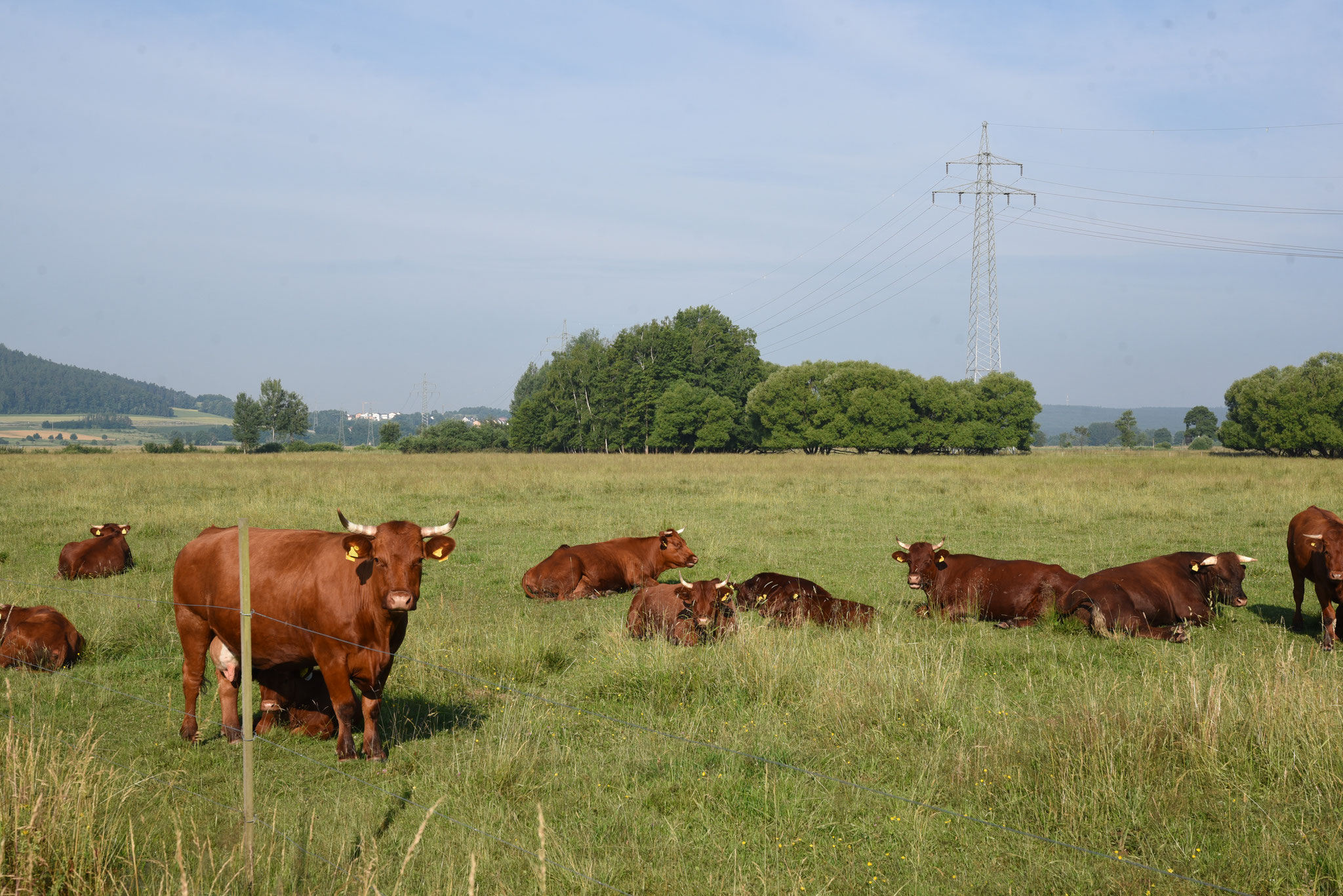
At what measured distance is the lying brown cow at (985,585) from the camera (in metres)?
A: 9.72

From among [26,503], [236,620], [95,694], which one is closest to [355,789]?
[236,620]

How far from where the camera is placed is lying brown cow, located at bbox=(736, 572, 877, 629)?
9.44 metres

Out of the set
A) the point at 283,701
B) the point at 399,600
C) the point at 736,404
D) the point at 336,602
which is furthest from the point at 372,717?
the point at 736,404

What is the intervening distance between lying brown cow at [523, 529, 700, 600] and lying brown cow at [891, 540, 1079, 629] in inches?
135

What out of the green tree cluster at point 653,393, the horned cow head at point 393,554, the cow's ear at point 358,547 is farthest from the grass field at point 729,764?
the green tree cluster at point 653,393

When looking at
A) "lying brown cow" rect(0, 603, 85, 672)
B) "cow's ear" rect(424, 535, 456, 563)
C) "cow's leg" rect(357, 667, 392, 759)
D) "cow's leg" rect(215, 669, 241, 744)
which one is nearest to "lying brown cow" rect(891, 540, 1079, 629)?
"cow's ear" rect(424, 535, 456, 563)

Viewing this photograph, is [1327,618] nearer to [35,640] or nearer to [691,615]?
[691,615]

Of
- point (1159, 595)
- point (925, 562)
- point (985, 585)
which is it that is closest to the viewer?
point (1159, 595)

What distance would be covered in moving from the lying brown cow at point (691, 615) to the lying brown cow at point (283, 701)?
126 inches

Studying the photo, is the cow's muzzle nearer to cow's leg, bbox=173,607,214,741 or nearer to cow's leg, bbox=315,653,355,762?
cow's leg, bbox=315,653,355,762

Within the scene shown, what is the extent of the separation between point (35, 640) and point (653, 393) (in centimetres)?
7912

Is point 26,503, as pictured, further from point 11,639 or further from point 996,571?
point 996,571

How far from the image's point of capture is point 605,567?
40.2ft

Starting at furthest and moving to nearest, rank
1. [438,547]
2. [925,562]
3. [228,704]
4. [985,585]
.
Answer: [925,562] → [985,585] → [228,704] → [438,547]
